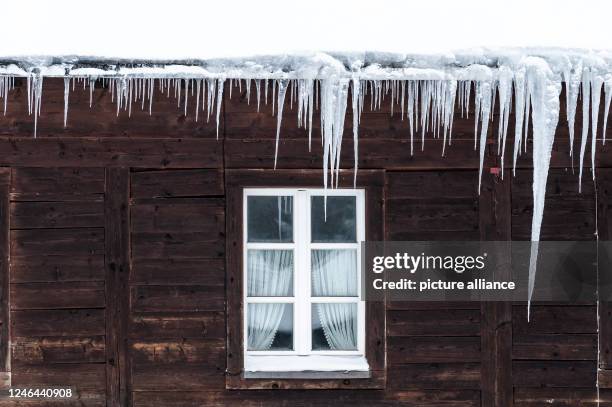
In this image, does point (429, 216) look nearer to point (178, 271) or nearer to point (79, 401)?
point (178, 271)

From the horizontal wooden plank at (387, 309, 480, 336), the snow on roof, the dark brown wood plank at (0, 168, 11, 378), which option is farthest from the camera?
the horizontal wooden plank at (387, 309, 480, 336)

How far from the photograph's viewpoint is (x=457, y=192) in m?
6.58

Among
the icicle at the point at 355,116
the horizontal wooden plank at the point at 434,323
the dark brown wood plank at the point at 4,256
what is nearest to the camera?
the icicle at the point at 355,116

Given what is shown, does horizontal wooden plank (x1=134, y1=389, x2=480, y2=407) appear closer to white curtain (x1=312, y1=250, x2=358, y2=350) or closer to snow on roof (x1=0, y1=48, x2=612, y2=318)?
white curtain (x1=312, y1=250, x2=358, y2=350)

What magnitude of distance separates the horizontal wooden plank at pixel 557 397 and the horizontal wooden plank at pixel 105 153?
9.71 ft

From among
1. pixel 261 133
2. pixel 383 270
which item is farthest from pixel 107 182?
pixel 383 270

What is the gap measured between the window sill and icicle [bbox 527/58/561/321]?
150cm

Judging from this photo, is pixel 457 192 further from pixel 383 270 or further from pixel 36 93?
pixel 36 93

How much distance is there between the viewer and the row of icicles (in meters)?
5.99

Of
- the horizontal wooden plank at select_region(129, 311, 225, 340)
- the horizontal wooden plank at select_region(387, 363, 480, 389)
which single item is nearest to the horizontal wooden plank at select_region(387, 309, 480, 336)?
the horizontal wooden plank at select_region(387, 363, 480, 389)

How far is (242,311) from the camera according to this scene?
21.3 feet

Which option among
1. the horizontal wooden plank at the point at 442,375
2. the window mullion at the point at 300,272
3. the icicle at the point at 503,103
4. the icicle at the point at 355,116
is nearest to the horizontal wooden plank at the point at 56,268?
the window mullion at the point at 300,272

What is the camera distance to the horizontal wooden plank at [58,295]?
21.1 ft

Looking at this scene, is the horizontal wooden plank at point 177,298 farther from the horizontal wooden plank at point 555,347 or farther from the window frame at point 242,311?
A: the horizontal wooden plank at point 555,347
